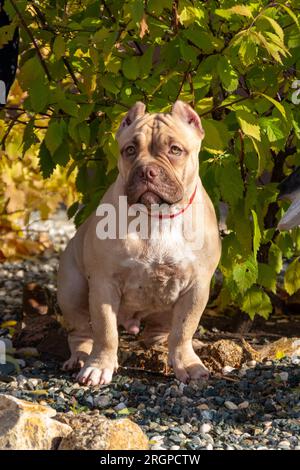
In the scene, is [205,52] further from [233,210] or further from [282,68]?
[233,210]

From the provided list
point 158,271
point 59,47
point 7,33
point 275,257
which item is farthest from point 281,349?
point 7,33

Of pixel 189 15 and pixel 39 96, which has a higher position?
pixel 189 15

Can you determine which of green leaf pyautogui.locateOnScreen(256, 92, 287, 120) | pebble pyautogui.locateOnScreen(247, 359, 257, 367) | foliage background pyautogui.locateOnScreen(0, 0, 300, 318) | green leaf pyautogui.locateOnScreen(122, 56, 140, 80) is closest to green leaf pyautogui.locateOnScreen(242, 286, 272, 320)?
foliage background pyautogui.locateOnScreen(0, 0, 300, 318)

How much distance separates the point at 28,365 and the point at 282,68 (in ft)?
5.84

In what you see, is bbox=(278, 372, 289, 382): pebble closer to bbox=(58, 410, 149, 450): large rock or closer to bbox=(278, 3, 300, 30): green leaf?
bbox=(58, 410, 149, 450): large rock

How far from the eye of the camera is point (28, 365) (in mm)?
4859

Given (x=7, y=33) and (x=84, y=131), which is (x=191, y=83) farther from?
(x=7, y=33)

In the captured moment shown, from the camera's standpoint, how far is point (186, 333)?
4.65 m

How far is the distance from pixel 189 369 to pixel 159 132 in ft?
3.48

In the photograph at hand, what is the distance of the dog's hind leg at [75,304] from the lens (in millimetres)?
4910

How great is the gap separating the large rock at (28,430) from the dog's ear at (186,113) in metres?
1.39

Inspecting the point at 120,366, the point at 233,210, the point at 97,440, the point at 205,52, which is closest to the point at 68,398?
the point at 120,366

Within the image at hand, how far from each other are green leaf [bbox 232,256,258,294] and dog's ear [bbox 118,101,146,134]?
3.23 ft

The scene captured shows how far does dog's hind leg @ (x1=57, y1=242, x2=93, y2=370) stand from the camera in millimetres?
4910
